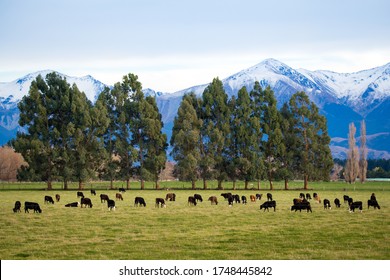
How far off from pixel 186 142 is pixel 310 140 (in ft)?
58.2

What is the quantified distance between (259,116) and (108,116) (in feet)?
70.5

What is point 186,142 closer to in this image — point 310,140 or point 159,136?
point 159,136

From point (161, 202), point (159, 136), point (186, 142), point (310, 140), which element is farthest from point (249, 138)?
point (161, 202)

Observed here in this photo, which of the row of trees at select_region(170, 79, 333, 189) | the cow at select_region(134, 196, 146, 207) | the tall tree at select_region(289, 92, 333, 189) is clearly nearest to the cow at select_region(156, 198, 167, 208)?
the cow at select_region(134, 196, 146, 207)

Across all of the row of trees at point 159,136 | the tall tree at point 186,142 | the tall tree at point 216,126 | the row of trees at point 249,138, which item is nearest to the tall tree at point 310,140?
the row of trees at point 249,138

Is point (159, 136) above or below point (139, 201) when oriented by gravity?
above

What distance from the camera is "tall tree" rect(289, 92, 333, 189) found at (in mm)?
74438

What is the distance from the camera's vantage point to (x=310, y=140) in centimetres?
7581

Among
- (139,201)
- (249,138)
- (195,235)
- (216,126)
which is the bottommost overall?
(195,235)

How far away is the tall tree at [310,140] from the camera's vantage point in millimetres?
74438

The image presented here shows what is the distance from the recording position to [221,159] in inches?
2874
